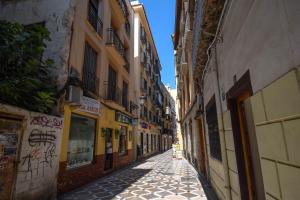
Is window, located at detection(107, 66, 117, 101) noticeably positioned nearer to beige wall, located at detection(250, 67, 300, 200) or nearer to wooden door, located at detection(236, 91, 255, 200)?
wooden door, located at detection(236, 91, 255, 200)

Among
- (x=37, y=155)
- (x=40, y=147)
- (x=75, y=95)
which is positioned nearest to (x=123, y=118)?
(x=75, y=95)

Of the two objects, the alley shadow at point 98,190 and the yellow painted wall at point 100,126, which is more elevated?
the yellow painted wall at point 100,126

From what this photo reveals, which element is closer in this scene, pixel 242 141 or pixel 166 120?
pixel 242 141

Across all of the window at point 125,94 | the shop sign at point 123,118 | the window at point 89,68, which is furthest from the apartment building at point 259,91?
the window at point 125,94

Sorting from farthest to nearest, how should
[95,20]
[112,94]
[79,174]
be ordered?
[112,94]
[95,20]
[79,174]

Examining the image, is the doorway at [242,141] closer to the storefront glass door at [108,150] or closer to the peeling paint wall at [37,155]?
the peeling paint wall at [37,155]

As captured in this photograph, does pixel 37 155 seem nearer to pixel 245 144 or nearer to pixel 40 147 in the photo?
pixel 40 147

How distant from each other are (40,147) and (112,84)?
685 cm

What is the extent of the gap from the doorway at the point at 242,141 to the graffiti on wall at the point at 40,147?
5016 millimetres

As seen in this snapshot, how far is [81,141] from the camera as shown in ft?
26.2

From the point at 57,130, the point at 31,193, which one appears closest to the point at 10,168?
the point at 31,193

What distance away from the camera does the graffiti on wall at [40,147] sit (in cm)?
498

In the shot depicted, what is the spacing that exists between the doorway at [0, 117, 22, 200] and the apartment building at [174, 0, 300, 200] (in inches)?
194

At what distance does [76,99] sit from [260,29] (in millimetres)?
6107
